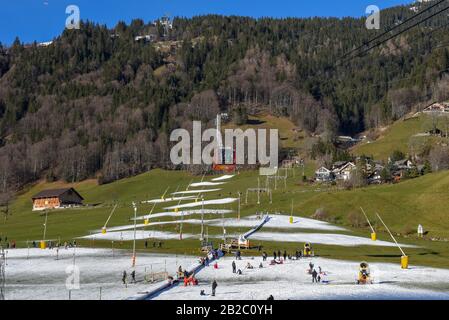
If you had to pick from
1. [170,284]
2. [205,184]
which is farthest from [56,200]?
[170,284]

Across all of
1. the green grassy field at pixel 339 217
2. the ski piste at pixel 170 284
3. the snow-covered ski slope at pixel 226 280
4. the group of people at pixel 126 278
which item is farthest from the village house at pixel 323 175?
the group of people at pixel 126 278

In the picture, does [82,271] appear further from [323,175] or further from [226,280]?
[323,175]

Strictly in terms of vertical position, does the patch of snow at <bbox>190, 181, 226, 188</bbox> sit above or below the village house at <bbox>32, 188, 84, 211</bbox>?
above

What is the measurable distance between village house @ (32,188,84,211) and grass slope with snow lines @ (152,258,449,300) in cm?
12130

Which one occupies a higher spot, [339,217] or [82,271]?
[339,217]

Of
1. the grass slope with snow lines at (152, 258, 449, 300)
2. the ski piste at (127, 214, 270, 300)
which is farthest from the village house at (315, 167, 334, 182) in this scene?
the grass slope with snow lines at (152, 258, 449, 300)

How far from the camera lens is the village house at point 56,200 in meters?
177

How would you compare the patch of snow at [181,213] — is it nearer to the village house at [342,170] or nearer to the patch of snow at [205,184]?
the patch of snow at [205,184]

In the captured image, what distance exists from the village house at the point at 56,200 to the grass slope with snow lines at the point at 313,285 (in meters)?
121

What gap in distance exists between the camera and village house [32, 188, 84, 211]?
580 ft

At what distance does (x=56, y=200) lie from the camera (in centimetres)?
17712

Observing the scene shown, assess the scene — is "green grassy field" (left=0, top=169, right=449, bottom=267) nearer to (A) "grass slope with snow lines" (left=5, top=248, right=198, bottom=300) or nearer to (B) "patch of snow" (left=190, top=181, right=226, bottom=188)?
(A) "grass slope with snow lines" (left=5, top=248, right=198, bottom=300)

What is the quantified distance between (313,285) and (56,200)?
13964cm
